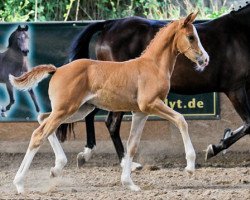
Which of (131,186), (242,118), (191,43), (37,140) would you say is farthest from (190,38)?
(242,118)

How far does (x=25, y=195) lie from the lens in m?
7.57

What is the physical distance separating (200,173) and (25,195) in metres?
2.59

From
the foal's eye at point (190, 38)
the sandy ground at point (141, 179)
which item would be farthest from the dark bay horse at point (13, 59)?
the foal's eye at point (190, 38)

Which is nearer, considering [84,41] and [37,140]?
[37,140]

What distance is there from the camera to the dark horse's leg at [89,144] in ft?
33.0

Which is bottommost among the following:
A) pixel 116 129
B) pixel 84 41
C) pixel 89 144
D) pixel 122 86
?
pixel 89 144

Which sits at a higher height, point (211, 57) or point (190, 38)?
point (190, 38)

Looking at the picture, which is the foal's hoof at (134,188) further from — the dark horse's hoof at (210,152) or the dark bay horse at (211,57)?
the dark horse's hoof at (210,152)

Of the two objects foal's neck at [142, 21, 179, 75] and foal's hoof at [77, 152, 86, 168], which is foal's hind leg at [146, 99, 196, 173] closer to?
foal's neck at [142, 21, 179, 75]

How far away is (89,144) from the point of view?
10.2m

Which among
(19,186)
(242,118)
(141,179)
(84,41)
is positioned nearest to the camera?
(19,186)

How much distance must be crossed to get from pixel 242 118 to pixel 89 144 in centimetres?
187

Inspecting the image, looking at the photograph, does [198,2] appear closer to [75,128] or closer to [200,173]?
[75,128]

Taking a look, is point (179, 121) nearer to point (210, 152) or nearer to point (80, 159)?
point (210, 152)
